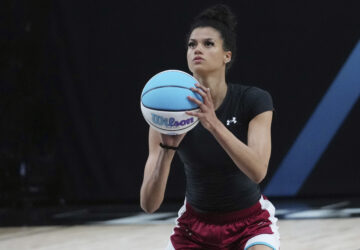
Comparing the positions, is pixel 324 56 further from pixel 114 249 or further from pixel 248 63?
pixel 114 249

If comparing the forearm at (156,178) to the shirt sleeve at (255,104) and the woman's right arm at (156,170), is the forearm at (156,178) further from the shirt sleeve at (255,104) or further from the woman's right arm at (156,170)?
the shirt sleeve at (255,104)

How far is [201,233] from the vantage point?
2717mm

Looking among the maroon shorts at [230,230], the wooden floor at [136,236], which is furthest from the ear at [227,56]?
the wooden floor at [136,236]

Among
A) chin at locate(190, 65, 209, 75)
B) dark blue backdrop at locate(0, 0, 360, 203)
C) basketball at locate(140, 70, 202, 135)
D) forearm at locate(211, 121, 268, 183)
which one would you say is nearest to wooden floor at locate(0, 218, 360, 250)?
dark blue backdrop at locate(0, 0, 360, 203)

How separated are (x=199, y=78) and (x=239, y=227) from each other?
2.18ft

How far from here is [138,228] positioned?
5.82 m

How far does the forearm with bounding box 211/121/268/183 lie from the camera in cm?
237

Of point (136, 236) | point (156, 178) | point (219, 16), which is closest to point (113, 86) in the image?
point (136, 236)

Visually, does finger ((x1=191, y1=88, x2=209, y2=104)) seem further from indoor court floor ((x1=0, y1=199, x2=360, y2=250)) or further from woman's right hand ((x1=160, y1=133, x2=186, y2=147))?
indoor court floor ((x1=0, y1=199, x2=360, y2=250))

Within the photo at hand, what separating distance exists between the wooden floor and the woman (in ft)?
6.61

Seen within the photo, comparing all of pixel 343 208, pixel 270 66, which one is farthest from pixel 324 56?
pixel 343 208

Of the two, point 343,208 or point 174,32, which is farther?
point 174,32

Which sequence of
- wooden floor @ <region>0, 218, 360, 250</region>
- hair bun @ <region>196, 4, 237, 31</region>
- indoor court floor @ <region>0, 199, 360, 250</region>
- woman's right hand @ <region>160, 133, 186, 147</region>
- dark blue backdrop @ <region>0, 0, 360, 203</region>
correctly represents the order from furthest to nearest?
1. dark blue backdrop @ <region>0, 0, 360, 203</region>
2. indoor court floor @ <region>0, 199, 360, 250</region>
3. wooden floor @ <region>0, 218, 360, 250</region>
4. hair bun @ <region>196, 4, 237, 31</region>
5. woman's right hand @ <region>160, 133, 186, 147</region>

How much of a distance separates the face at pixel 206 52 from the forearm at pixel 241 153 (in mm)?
340
